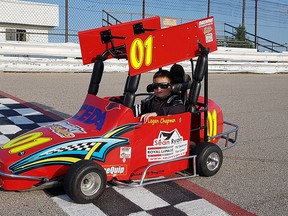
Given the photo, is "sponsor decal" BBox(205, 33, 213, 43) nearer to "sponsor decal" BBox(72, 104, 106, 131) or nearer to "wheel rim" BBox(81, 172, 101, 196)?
"sponsor decal" BBox(72, 104, 106, 131)

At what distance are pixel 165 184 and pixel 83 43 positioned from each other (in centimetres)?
164

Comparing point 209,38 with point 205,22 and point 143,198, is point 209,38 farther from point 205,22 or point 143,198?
point 143,198

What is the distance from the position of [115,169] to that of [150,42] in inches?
42.9

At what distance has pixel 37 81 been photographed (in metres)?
10.8

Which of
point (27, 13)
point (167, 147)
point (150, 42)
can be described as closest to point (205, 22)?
point (150, 42)

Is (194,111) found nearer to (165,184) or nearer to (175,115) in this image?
(175,115)

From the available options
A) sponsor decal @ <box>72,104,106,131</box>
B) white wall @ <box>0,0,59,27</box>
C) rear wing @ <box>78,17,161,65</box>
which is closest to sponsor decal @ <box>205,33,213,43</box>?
rear wing @ <box>78,17,161,65</box>

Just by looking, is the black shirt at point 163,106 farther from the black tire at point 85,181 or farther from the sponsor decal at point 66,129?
the black tire at point 85,181

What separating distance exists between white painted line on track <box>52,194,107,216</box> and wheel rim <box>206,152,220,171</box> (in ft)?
4.22

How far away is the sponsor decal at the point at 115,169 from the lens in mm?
3500

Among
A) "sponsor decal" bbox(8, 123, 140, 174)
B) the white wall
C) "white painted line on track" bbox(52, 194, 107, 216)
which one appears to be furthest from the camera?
the white wall

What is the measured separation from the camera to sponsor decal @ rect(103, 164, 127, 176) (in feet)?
11.5

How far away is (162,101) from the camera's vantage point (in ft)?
13.6

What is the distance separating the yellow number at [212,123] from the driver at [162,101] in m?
0.51
